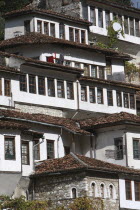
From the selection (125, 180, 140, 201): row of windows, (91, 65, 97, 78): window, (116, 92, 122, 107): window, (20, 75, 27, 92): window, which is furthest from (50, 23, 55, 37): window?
(125, 180, 140, 201): row of windows

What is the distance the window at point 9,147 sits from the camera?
55281 mm

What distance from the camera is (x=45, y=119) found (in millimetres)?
61875

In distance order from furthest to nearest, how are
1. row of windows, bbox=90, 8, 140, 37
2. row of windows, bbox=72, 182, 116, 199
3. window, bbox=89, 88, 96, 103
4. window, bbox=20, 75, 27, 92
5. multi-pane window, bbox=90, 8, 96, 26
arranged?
row of windows, bbox=90, 8, 140, 37 < multi-pane window, bbox=90, 8, 96, 26 < window, bbox=89, 88, 96, 103 < window, bbox=20, 75, 27, 92 < row of windows, bbox=72, 182, 116, 199

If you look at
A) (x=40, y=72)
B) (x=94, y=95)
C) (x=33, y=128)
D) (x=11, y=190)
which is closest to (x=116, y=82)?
(x=94, y=95)

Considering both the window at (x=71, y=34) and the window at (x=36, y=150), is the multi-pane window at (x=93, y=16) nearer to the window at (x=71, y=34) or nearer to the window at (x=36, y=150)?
the window at (x=71, y=34)

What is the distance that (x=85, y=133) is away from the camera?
62094mm

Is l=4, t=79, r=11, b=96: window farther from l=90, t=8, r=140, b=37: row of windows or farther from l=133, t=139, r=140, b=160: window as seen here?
l=90, t=8, r=140, b=37: row of windows

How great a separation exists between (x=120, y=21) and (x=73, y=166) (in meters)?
34.3

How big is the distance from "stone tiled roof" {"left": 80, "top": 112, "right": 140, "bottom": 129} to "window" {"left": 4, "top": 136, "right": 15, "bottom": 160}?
965 centimetres

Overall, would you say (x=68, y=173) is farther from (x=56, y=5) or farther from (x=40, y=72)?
(x=56, y=5)

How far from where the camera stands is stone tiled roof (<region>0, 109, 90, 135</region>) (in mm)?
59031

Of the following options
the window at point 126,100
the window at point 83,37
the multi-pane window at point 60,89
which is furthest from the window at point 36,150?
the window at point 83,37

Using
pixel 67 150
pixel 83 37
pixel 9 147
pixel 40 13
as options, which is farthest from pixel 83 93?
pixel 9 147

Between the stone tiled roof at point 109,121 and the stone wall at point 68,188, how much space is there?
5.63 m
